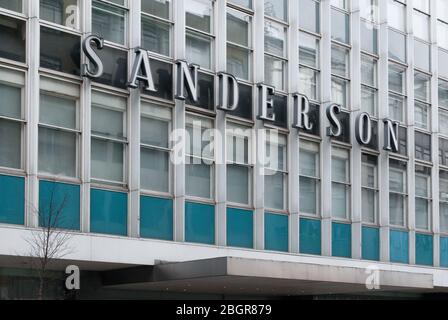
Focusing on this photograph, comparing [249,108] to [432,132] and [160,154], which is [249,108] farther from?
[432,132]

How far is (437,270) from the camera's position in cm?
3225

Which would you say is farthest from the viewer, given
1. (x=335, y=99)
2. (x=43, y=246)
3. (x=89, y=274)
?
(x=335, y=99)

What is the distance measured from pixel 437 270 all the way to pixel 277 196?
8.12 metres

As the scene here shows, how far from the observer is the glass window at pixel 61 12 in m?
21.8

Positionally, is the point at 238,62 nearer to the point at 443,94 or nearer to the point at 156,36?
the point at 156,36

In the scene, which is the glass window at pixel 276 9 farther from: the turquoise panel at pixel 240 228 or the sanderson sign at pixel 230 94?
the turquoise panel at pixel 240 228

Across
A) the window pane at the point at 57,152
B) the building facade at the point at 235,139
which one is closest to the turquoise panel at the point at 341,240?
Answer: the building facade at the point at 235,139

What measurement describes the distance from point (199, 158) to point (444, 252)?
11879 millimetres

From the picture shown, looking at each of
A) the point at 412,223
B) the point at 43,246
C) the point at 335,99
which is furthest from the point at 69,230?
the point at 412,223

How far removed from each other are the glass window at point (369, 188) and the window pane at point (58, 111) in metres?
11.1

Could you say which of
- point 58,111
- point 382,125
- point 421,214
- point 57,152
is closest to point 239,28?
point 382,125

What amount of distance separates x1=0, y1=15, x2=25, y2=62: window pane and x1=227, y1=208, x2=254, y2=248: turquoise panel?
7.18 meters

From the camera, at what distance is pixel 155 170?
23812 mm

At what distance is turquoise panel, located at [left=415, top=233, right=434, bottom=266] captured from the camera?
31750 millimetres
